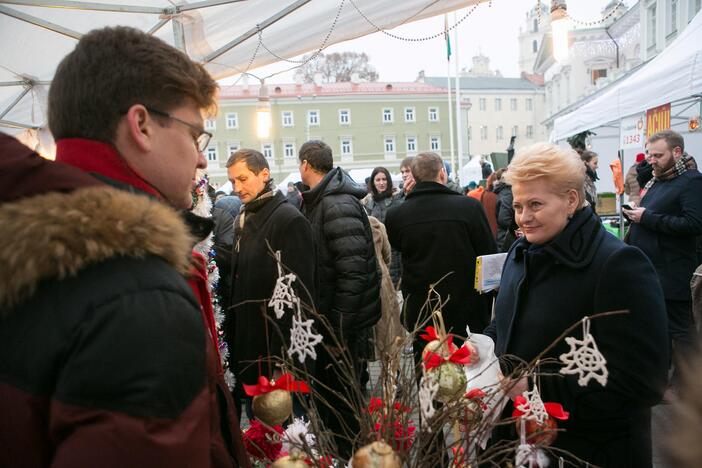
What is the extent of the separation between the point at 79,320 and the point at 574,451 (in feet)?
5.81

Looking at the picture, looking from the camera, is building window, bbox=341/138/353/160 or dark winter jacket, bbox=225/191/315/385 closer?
dark winter jacket, bbox=225/191/315/385

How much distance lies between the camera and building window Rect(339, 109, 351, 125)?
49.0 meters

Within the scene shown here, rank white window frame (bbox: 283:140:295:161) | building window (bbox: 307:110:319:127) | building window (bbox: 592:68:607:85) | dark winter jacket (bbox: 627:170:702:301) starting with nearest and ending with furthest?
dark winter jacket (bbox: 627:170:702:301), building window (bbox: 592:68:607:85), building window (bbox: 307:110:319:127), white window frame (bbox: 283:140:295:161)

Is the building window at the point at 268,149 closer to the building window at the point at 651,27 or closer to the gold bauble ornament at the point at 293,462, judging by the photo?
the building window at the point at 651,27

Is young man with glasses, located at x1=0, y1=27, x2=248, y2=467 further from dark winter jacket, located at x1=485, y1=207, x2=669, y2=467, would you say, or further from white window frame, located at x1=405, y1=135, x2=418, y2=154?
white window frame, located at x1=405, y1=135, x2=418, y2=154

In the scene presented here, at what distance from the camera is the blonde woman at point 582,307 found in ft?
6.16

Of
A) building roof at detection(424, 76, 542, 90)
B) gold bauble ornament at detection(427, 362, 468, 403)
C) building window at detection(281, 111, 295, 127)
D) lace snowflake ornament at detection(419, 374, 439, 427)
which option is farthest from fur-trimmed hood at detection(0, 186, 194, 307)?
building roof at detection(424, 76, 542, 90)

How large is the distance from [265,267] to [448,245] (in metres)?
1.32

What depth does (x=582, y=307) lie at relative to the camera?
6.49 ft

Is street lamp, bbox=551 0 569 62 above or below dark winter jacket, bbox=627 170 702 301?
above

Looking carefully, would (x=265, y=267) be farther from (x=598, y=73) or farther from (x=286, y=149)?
(x=286, y=149)

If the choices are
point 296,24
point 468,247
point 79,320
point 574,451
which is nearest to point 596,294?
point 574,451

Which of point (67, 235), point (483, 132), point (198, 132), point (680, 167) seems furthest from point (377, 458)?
point (483, 132)

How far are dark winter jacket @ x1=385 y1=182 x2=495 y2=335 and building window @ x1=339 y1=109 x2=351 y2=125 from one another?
46.1 m
